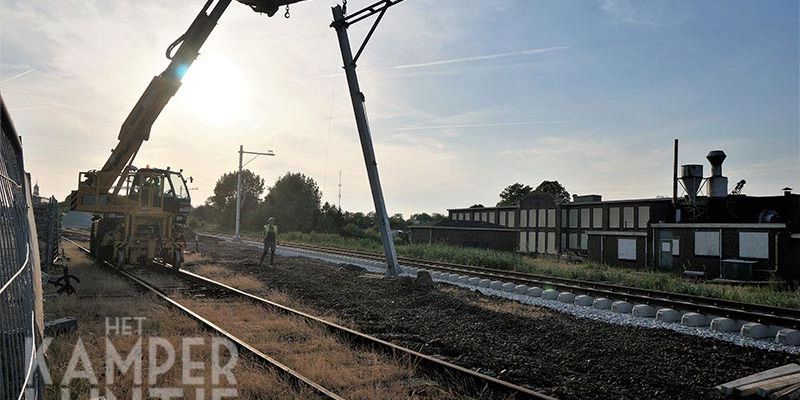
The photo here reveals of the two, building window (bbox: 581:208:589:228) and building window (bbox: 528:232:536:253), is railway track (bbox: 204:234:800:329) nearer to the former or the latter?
building window (bbox: 581:208:589:228)

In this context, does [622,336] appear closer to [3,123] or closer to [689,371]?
[689,371]

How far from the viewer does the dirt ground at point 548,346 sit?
22.4 ft

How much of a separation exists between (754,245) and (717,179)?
1198 cm

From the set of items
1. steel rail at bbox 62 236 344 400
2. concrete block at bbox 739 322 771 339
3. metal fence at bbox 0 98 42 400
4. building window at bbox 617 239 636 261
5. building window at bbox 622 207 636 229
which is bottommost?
concrete block at bbox 739 322 771 339

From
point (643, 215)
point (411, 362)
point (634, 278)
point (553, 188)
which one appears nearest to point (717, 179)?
point (643, 215)

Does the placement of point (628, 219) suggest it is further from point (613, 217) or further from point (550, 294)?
point (550, 294)

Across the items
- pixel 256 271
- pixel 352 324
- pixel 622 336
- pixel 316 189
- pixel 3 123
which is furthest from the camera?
pixel 316 189

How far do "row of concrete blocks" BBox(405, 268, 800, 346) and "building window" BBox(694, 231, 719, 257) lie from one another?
1586 cm

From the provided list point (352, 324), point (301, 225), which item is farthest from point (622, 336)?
point (301, 225)

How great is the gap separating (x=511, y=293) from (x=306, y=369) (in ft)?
31.0

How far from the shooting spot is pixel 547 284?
16.0 metres

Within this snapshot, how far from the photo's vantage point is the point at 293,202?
75.5 meters

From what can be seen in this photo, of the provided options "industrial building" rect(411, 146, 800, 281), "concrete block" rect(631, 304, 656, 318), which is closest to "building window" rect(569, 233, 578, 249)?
"industrial building" rect(411, 146, 800, 281)

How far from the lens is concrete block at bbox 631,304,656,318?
485 inches
